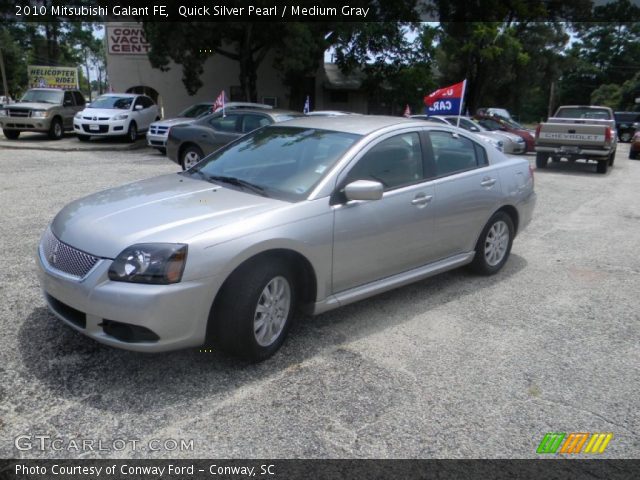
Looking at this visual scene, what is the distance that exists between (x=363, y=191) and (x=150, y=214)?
55.3 inches

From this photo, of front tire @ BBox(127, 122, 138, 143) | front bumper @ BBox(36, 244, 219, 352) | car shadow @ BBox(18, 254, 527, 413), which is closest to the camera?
front bumper @ BBox(36, 244, 219, 352)

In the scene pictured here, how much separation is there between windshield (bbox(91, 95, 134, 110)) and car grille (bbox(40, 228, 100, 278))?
1632 centimetres

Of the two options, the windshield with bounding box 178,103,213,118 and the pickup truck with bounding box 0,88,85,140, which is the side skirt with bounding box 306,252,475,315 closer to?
the windshield with bounding box 178,103,213,118

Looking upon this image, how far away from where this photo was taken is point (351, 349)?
12.6 feet

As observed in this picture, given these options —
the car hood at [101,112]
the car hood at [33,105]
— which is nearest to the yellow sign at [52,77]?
the car hood at [33,105]

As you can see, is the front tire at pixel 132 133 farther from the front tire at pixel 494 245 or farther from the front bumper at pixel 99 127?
the front tire at pixel 494 245

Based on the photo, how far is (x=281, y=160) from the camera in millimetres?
4301

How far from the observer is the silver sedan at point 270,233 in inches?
122

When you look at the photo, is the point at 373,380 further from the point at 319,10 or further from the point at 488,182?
the point at 319,10

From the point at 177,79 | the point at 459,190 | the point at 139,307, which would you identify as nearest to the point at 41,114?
the point at 177,79

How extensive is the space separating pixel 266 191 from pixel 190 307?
112cm

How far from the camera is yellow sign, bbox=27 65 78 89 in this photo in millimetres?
33000

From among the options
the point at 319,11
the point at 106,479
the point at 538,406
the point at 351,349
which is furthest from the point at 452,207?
the point at 319,11

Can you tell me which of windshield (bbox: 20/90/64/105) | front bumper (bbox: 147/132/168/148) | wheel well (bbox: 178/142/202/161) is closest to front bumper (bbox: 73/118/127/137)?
windshield (bbox: 20/90/64/105)
